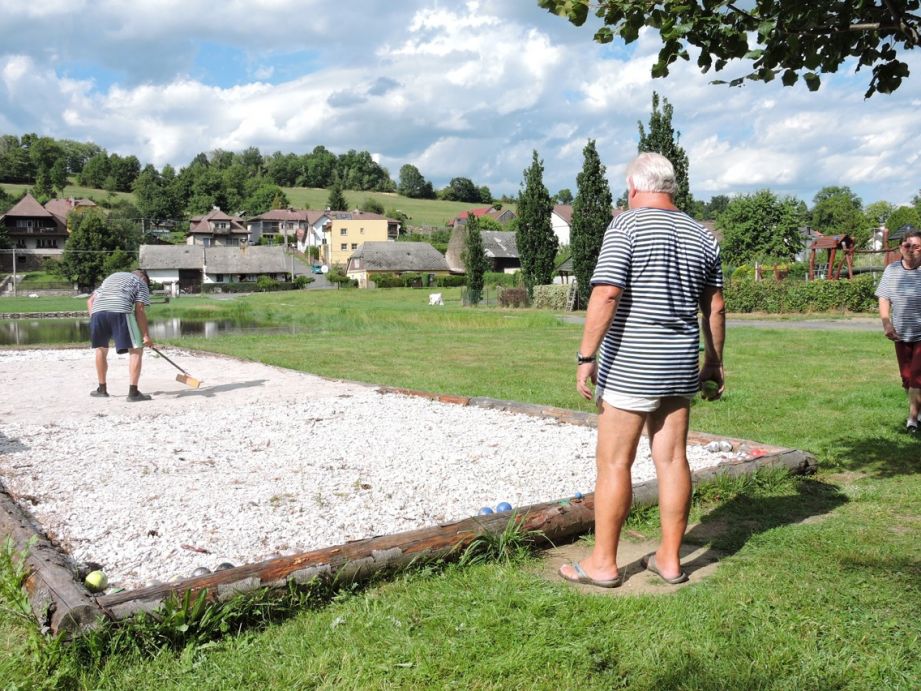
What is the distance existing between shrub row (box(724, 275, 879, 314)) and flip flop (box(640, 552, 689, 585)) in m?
28.9

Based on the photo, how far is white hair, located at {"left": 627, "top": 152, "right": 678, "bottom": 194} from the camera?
356cm

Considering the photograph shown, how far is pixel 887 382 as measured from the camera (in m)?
10.2

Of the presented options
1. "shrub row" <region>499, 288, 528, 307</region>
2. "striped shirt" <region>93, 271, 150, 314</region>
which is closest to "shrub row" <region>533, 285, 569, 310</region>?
"shrub row" <region>499, 288, 528, 307</region>

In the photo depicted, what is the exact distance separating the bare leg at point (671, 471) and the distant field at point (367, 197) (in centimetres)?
11998

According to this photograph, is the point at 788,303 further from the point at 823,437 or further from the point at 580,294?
the point at 823,437

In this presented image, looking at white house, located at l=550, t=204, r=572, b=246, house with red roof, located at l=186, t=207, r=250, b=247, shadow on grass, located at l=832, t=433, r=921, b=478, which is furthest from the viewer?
house with red roof, located at l=186, t=207, r=250, b=247

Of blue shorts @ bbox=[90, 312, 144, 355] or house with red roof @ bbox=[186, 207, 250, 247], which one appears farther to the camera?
house with red roof @ bbox=[186, 207, 250, 247]

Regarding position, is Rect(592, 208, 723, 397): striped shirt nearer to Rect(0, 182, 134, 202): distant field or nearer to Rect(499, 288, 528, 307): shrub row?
Rect(499, 288, 528, 307): shrub row

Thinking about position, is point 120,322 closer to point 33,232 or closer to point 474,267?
point 474,267

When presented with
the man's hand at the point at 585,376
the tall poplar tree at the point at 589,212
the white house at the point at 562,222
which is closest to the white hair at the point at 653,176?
the man's hand at the point at 585,376

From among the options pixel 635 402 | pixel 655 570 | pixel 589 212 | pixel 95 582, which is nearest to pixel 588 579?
pixel 655 570

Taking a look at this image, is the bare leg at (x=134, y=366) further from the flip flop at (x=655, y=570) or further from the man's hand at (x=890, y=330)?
the man's hand at (x=890, y=330)

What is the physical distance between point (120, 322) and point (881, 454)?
892cm

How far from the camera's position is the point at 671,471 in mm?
3586
